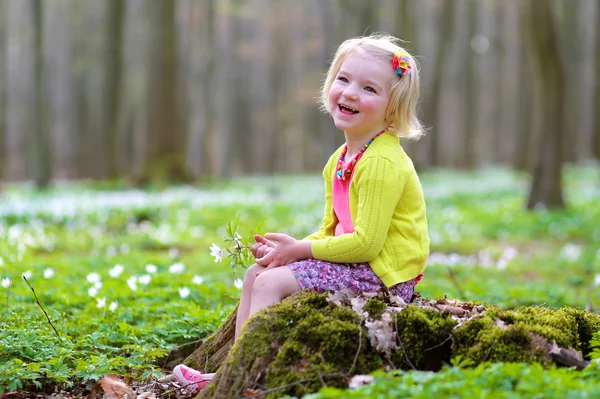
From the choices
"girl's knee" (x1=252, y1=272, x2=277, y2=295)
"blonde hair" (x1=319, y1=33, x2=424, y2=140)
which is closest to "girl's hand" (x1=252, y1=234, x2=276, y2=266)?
"girl's knee" (x1=252, y1=272, x2=277, y2=295)

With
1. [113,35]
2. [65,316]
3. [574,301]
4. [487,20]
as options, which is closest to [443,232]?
[574,301]

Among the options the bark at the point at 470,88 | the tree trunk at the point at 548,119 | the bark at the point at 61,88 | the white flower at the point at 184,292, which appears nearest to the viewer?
the white flower at the point at 184,292

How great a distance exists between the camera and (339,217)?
393 centimetres

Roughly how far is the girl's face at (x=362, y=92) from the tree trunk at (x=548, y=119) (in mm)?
10898

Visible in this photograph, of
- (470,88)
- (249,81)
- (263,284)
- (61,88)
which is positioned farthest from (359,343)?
(249,81)

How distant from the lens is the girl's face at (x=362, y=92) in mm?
3775

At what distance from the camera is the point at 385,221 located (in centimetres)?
357

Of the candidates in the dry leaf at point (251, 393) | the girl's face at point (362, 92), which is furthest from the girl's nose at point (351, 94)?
the dry leaf at point (251, 393)

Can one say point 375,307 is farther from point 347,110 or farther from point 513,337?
point 347,110

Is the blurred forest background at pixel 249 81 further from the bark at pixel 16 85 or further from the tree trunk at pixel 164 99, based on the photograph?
the bark at pixel 16 85

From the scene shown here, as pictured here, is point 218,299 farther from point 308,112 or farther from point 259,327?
point 308,112

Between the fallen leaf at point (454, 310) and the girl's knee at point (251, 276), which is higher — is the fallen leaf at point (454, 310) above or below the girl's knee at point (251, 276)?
below

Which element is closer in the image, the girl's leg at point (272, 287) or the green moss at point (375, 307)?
the green moss at point (375, 307)

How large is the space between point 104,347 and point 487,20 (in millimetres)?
49432
